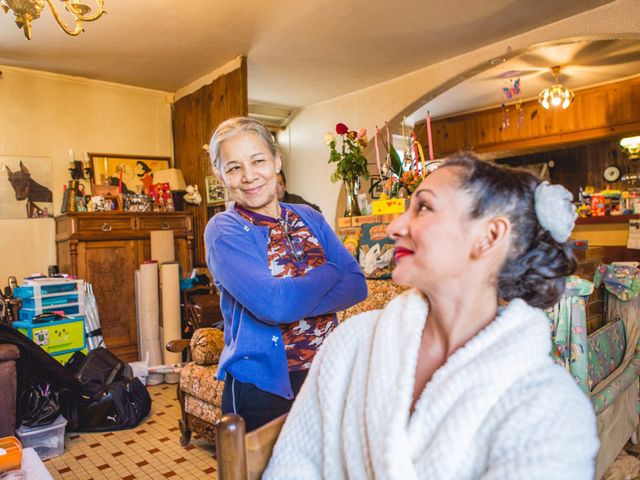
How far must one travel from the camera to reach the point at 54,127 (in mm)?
4770

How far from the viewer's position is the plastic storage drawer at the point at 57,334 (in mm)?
3639

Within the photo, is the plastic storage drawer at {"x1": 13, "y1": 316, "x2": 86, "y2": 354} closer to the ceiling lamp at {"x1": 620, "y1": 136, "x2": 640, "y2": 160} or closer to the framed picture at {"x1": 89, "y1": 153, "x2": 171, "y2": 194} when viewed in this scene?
the framed picture at {"x1": 89, "y1": 153, "x2": 171, "y2": 194}

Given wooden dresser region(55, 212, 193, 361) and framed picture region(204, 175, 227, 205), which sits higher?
framed picture region(204, 175, 227, 205)

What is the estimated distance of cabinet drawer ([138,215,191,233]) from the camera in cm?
471

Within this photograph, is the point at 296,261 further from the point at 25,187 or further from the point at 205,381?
the point at 25,187

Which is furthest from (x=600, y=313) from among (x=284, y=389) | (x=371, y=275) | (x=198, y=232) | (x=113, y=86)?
(x=113, y=86)

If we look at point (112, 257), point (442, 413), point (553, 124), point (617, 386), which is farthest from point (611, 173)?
point (442, 413)

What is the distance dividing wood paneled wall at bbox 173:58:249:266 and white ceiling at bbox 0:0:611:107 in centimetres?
21

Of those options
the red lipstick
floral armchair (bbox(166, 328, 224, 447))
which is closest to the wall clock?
floral armchair (bbox(166, 328, 224, 447))

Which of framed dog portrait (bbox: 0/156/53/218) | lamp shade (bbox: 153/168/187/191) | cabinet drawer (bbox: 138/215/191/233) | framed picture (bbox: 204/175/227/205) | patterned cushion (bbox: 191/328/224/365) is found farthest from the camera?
lamp shade (bbox: 153/168/187/191)

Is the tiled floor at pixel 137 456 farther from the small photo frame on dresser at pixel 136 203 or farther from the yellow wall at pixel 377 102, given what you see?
the yellow wall at pixel 377 102

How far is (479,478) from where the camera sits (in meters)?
0.70

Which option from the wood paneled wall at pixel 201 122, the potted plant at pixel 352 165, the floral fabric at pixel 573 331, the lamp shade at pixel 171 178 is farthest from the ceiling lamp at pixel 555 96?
the lamp shade at pixel 171 178

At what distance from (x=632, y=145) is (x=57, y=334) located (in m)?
6.42
